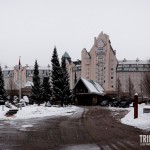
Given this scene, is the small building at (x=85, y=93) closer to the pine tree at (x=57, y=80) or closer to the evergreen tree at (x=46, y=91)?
the evergreen tree at (x=46, y=91)

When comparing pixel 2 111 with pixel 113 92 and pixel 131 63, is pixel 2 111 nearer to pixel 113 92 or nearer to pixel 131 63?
pixel 113 92

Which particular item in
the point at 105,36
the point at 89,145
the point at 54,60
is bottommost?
the point at 89,145

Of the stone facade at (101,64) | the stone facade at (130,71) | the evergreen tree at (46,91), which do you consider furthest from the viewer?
the stone facade at (130,71)

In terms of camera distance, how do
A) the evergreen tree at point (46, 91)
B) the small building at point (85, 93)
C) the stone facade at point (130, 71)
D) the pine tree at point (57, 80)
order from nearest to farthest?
the pine tree at point (57, 80), the evergreen tree at point (46, 91), the small building at point (85, 93), the stone facade at point (130, 71)

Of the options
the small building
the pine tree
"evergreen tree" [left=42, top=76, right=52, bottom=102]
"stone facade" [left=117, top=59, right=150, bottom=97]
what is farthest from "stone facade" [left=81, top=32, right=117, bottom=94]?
the pine tree

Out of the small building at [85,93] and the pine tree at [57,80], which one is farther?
the small building at [85,93]

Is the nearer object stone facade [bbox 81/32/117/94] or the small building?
the small building

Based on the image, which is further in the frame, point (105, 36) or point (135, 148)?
point (105, 36)

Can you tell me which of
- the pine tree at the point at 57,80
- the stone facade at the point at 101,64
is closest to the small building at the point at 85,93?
the pine tree at the point at 57,80

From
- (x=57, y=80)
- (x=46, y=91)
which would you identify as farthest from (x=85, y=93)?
(x=57, y=80)

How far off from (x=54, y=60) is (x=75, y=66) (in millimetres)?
89382

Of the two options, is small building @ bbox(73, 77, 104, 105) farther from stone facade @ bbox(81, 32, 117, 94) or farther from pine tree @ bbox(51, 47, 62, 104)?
stone facade @ bbox(81, 32, 117, 94)

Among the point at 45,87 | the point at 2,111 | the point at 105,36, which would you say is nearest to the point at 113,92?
the point at 105,36

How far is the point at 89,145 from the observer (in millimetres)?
11609
